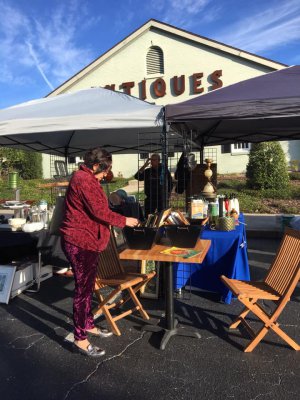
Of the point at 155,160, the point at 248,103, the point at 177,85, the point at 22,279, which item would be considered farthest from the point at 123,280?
the point at 177,85

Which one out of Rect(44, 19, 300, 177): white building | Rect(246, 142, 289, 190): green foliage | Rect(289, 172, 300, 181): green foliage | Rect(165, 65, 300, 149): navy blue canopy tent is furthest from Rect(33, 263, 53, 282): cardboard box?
Rect(44, 19, 300, 177): white building

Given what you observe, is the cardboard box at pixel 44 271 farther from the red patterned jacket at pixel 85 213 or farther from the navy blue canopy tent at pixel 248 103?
the navy blue canopy tent at pixel 248 103

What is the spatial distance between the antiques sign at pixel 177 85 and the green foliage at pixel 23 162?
5.94m

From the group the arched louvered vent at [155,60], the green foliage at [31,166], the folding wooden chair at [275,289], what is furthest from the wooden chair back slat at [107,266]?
the green foliage at [31,166]

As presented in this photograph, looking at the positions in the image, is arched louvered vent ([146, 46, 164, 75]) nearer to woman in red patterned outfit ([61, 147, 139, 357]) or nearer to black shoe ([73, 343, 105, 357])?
woman in red patterned outfit ([61, 147, 139, 357])

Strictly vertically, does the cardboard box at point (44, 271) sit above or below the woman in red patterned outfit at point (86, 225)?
below

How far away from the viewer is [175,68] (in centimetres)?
1697

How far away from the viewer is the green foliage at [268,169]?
40.1 feet

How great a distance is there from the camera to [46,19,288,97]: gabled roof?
620 inches

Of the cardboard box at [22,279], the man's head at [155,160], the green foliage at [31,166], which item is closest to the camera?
the cardboard box at [22,279]

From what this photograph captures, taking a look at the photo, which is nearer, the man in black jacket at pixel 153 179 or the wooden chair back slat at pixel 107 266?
the wooden chair back slat at pixel 107 266

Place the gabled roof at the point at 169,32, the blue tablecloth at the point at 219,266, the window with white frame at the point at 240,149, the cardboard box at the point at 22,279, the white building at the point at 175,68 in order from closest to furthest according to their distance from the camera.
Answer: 1. the blue tablecloth at the point at 219,266
2. the cardboard box at the point at 22,279
3. the gabled roof at the point at 169,32
4. the white building at the point at 175,68
5. the window with white frame at the point at 240,149

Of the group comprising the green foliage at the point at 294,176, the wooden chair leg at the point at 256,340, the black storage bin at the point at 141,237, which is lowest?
the wooden chair leg at the point at 256,340

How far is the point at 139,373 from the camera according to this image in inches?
107
